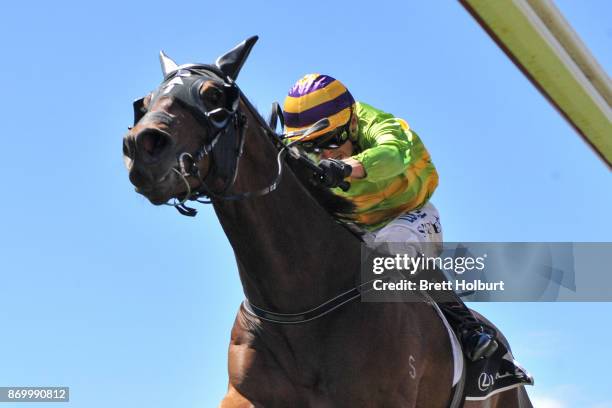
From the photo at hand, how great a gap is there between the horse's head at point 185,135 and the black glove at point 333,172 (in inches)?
23.2

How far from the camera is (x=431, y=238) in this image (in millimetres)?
6887

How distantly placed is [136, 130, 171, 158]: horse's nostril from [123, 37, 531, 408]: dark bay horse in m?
0.20

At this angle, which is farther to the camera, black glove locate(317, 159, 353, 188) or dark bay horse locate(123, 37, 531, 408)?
black glove locate(317, 159, 353, 188)

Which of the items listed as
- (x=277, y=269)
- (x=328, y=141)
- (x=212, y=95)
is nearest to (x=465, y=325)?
(x=328, y=141)

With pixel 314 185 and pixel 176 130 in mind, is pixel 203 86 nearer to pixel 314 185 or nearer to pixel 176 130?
pixel 176 130

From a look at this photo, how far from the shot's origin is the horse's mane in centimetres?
575

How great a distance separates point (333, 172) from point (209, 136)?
886 millimetres

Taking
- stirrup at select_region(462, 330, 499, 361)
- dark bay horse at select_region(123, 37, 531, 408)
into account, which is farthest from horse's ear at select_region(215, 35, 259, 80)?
stirrup at select_region(462, 330, 499, 361)

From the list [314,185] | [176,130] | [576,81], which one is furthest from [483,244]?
[576,81]

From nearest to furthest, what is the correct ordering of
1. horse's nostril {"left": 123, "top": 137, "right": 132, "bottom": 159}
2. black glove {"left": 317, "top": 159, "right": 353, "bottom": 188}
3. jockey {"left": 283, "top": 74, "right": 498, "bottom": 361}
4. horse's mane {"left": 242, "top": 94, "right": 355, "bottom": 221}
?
horse's nostril {"left": 123, "top": 137, "right": 132, "bottom": 159} < black glove {"left": 317, "top": 159, "right": 353, "bottom": 188} < horse's mane {"left": 242, "top": 94, "right": 355, "bottom": 221} < jockey {"left": 283, "top": 74, "right": 498, "bottom": 361}

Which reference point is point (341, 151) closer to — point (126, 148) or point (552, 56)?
point (126, 148)

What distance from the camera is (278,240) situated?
555cm

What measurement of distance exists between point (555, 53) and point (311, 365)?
14.9 ft

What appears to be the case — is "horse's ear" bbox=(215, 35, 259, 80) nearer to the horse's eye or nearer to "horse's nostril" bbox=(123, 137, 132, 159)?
the horse's eye
